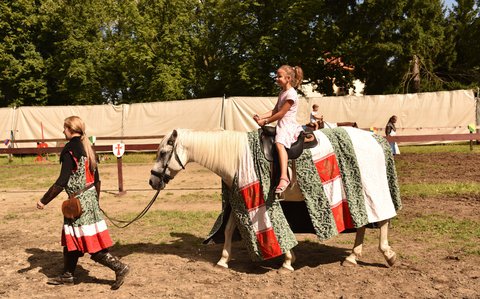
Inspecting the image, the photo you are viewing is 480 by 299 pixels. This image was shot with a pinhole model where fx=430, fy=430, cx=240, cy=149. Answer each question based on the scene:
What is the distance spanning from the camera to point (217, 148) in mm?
4855

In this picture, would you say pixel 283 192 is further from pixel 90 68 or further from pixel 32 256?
pixel 90 68

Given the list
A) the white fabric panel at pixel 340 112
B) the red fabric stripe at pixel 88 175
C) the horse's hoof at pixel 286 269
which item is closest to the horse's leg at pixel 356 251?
the horse's hoof at pixel 286 269

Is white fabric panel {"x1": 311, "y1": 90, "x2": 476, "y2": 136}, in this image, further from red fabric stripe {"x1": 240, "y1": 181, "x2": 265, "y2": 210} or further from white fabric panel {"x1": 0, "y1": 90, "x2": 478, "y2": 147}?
red fabric stripe {"x1": 240, "y1": 181, "x2": 265, "y2": 210}

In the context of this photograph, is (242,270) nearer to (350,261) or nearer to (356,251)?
(350,261)

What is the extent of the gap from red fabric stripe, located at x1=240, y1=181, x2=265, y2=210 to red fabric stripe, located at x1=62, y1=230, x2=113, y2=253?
1.52m

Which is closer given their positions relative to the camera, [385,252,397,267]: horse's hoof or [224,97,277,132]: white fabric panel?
[385,252,397,267]: horse's hoof

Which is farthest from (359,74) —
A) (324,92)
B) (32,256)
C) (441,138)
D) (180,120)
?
(32,256)

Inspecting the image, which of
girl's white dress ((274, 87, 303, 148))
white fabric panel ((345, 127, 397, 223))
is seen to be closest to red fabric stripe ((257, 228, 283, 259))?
girl's white dress ((274, 87, 303, 148))

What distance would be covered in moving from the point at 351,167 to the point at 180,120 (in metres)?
16.9

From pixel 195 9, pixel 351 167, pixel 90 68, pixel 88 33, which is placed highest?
pixel 195 9

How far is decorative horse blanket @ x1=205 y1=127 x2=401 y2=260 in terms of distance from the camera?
4660mm

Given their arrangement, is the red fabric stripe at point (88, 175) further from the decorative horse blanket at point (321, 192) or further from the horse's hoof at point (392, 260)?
the horse's hoof at point (392, 260)

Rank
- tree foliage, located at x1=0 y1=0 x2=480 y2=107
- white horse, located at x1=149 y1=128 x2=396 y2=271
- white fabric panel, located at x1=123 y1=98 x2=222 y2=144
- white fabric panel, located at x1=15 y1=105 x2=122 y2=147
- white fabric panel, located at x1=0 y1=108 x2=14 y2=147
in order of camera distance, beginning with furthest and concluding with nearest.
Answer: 1. tree foliage, located at x1=0 y1=0 x2=480 y2=107
2. white fabric panel, located at x1=0 y1=108 x2=14 y2=147
3. white fabric panel, located at x1=15 y1=105 x2=122 y2=147
4. white fabric panel, located at x1=123 y1=98 x2=222 y2=144
5. white horse, located at x1=149 y1=128 x2=396 y2=271

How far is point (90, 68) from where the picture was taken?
2894cm
